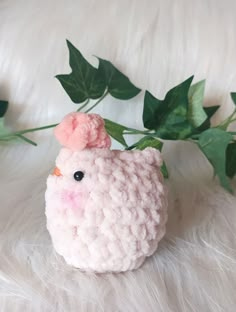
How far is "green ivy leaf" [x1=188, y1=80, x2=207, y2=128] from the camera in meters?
0.73

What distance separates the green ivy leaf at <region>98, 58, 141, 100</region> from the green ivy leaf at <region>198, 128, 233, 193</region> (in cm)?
14

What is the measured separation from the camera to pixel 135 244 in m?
0.55

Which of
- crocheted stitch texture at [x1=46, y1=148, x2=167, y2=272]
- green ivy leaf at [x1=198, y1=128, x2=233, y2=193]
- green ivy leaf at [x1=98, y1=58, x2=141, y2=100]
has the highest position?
green ivy leaf at [x1=98, y1=58, x2=141, y2=100]

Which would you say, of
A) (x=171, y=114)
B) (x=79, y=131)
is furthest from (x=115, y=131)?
(x=79, y=131)

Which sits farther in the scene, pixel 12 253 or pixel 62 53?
pixel 62 53

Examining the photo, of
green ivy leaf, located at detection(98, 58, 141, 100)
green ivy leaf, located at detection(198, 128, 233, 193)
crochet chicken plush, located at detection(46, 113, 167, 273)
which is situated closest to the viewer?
crochet chicken plush, located at detection(46, 113, 167, 273)

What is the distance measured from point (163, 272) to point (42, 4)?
1.50 feet

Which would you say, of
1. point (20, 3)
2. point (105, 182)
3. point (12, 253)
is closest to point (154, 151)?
point (105, 182)

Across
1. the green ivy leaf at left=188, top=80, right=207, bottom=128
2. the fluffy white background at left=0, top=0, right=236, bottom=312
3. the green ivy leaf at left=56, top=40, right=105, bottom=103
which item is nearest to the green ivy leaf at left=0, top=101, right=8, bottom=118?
the fluffy white background at left=0, top=0, right=236, bottom=312

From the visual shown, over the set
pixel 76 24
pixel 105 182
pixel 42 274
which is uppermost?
pixel 76 24

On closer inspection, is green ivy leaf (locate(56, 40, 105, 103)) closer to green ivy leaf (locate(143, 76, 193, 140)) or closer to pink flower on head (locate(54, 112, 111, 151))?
green ivy leaf (locate(143, 76, 193, 140))

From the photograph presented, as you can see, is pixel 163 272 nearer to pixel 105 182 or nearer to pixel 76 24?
pixel 105 182

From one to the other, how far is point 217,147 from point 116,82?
183 mm

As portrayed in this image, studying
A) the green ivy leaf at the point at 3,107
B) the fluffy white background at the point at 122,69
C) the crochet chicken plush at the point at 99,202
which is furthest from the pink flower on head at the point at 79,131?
the green ivy leaf at the point at 3,107
